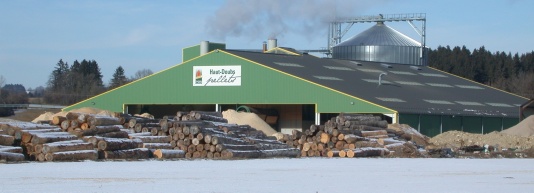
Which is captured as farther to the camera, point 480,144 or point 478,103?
point 478,103

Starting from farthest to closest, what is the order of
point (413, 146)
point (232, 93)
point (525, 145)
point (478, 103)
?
point (478, 103), point (232, 93), point (525, 145), point (413, 146)

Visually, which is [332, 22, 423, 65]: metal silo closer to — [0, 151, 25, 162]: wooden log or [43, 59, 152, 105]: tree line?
[43, 59, 152, 105]: tree line

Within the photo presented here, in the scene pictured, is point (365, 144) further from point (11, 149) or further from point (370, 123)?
point (11, 149)

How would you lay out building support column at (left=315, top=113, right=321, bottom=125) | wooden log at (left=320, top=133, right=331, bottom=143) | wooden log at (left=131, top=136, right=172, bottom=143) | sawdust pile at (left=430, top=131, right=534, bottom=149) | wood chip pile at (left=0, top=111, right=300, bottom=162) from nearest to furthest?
wood chip pile at (left=0, top=111, right=300, bottom=162) < wooden log at (left=131, top=136, right=172, bottom=143) < wooden log at (left=320, top=133, right=331, bottom=143) < sawdust pile at (left=430, top=131, right=534, bottom=149) < building support column at (left=315, top=113, right=321, bottom=125)

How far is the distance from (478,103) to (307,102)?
14.3m

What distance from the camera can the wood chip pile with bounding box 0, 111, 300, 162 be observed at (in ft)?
93.4

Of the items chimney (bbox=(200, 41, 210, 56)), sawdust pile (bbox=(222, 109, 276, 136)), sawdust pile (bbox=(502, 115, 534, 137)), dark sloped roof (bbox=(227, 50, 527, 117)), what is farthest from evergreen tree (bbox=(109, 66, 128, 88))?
sawdust pile (bbox=(502, 115, 534, 137))

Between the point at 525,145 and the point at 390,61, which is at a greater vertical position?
the point at 390,61

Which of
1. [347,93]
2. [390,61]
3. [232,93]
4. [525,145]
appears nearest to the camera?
[525,145]

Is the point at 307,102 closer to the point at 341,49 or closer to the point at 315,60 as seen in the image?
the point at 315,60

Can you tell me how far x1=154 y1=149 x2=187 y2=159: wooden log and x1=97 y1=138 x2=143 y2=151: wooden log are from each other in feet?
2.22

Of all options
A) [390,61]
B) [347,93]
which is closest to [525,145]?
[347,93]

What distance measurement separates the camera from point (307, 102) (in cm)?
5544

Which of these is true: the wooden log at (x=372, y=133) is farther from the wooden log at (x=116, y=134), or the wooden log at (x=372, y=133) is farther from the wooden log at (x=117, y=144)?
the wooden log at (x=116, y=134)
